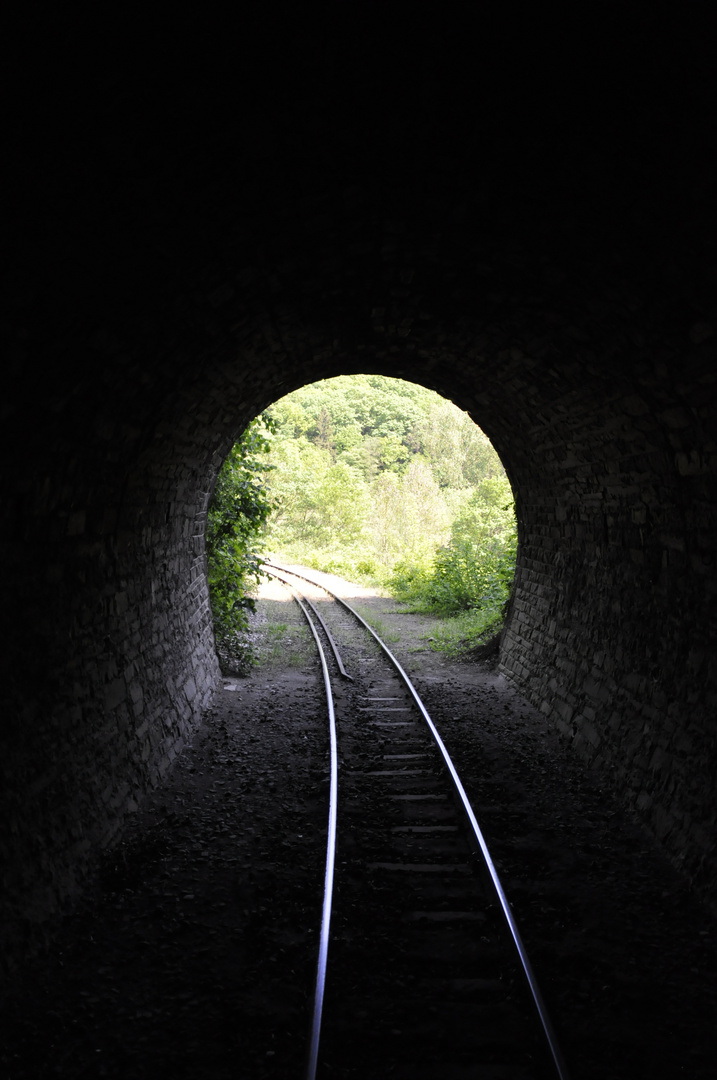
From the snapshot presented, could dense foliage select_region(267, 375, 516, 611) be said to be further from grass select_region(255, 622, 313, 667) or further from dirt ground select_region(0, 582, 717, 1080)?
dirt ground select_region(0, 582, 717, 1080)

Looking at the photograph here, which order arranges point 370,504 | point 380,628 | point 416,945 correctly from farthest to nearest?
point 370,504 → point 380,628 → point 416,945

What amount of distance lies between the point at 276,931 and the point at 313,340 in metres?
5.28

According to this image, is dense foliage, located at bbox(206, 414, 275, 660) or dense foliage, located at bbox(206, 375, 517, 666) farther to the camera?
dense foliage, located at bbox(206, 375, 517, 666)

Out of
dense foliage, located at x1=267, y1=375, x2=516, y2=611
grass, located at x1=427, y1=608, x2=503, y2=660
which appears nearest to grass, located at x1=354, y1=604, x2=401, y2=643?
grass, located at x1=427, y1=608, x2=503, y2=660

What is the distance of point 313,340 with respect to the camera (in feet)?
24.3

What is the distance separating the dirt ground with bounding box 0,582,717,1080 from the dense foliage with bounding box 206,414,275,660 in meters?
3.94

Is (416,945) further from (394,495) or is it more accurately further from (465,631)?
(394,495)

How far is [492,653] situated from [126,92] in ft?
33.4

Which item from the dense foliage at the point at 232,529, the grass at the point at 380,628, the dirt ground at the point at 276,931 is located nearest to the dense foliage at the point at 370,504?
the dense foliage at the point at 232,529

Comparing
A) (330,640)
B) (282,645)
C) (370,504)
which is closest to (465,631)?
(330,640)

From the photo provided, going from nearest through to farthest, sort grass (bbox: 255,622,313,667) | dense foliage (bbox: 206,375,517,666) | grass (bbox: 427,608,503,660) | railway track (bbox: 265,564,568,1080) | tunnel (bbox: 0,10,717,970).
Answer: tunnel (bbox: 0,10,717,970) → railway track (bbox: 265,564,568,1080) → dense foliage (bbox: 206,375,517,666) → grass (bbox: 255,622,313,667) → grass (bbox: 427,608,503,660)

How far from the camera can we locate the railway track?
3.40 metres

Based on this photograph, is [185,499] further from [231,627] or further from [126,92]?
[126,92]

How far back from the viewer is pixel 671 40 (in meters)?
2.89
